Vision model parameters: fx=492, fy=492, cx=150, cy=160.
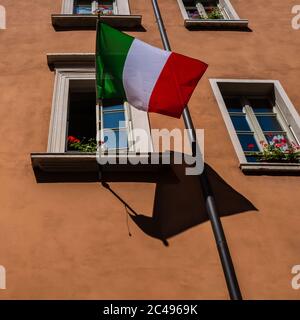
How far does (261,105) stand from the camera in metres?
8.54

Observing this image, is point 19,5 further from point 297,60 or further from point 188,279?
point 188,279

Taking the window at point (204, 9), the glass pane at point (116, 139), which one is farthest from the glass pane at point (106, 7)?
the glass pane at point (116, 139)

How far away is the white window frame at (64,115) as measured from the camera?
23.2 feet

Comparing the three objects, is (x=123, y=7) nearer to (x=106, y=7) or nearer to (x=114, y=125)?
(x=106, y=7)

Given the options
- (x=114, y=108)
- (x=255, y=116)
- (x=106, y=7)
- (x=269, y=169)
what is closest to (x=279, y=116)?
(x=255, y=116)

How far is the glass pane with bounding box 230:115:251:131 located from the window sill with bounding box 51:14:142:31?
3.11 m

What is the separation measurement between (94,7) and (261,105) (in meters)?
4.57

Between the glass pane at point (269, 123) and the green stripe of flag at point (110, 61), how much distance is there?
105 inches

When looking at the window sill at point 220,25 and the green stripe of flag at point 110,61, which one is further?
the window sill at point 220,25

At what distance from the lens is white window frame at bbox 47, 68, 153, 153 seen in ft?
23.2

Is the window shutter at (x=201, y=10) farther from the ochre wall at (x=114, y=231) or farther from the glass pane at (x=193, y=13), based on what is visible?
the ochre wall at (x=114, y=231)

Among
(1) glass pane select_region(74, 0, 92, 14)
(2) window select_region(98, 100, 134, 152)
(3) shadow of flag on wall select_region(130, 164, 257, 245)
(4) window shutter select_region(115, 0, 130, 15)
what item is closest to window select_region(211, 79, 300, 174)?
(3) shadow of flag on wall select_region(130, 164, 257, 245)
